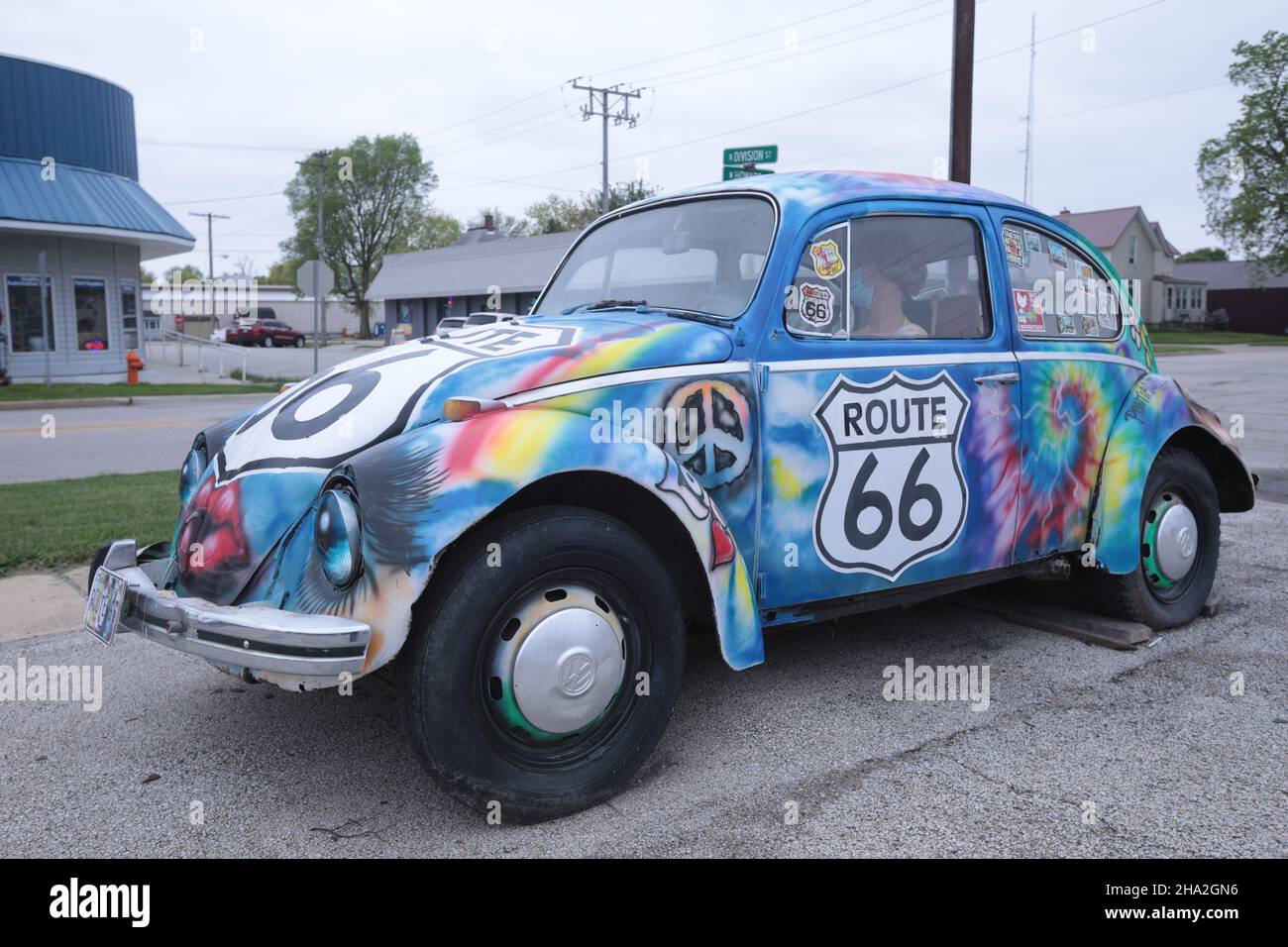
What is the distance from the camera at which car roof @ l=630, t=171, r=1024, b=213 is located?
3656 mm

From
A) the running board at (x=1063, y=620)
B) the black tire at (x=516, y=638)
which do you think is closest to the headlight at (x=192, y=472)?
the black tire at (x=516, y=638)

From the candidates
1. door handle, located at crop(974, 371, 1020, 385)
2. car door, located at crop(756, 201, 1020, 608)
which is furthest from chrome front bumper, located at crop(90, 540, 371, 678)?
door handle, located at crop(974, 371, 1020, 385)

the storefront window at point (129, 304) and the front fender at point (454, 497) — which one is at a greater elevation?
the storefront window at point (129, 304)

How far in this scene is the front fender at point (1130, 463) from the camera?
436 cm

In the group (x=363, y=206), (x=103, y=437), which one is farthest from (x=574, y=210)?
(x=103, y=437)

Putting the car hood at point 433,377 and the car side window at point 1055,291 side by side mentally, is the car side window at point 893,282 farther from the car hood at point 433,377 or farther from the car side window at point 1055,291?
the car hood at point 433,377

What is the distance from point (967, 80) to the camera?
10195 mm

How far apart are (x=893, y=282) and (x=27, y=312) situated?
2409cm

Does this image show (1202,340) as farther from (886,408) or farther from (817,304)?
(817,304)

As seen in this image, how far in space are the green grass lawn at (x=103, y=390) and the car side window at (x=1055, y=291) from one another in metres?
18.3
